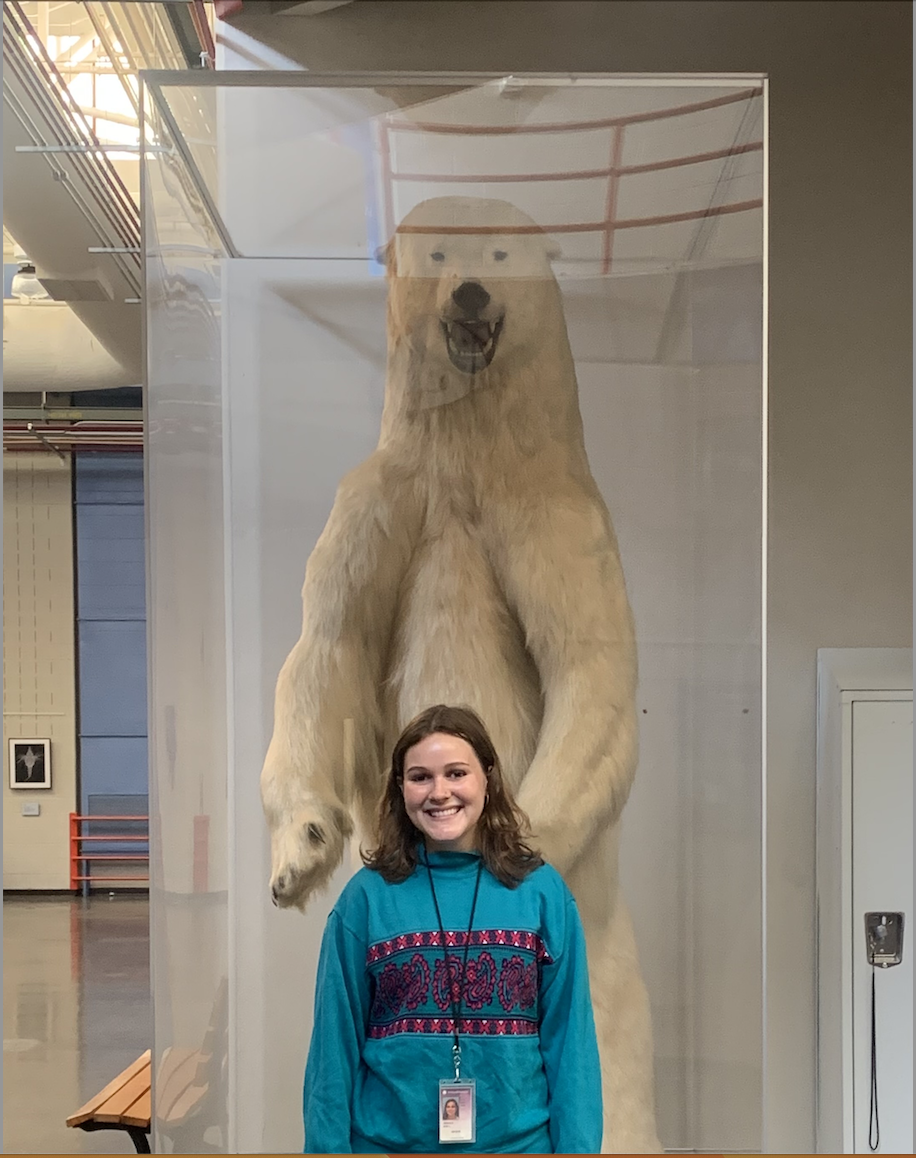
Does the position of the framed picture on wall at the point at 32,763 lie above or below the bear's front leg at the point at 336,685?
below

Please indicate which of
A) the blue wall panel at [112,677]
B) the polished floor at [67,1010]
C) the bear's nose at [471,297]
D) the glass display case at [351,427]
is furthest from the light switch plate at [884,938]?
the blue wall panel at [112,677]

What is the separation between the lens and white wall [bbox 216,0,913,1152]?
2.33 meters

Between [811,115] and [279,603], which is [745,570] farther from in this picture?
[811,115]

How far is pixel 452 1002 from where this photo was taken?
144 cm

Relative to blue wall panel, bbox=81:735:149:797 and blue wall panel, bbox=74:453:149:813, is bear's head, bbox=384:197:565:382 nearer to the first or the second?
blue wall panel, bbox=74:453:149:813

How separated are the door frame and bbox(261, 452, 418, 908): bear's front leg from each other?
0.88 m

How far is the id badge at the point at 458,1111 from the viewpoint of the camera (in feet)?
4.59

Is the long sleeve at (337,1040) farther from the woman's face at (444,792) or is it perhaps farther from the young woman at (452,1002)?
the woman's face at (444,792)

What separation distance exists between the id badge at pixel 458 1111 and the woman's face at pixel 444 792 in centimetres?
26

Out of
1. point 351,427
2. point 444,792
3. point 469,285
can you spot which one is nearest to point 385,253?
point 469,285

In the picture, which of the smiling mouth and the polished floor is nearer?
the smiling mouth

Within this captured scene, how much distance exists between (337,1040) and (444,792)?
0.30m

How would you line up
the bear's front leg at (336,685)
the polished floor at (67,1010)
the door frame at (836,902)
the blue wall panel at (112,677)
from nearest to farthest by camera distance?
the bear's front leg at (336,685) < the door frame at (836,902) < the polished floor at (67,1010) < the blue wall panel at (112,677)

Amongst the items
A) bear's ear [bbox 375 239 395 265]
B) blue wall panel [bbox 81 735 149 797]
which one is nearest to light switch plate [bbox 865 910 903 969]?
bear's ear [bbox 375 239 395 265]
